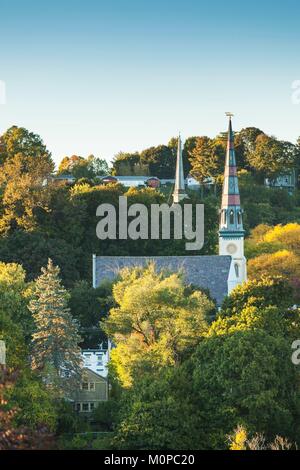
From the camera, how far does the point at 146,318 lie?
40188mm

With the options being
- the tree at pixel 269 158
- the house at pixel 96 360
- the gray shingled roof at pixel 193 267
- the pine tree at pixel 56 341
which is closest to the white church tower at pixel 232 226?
the gray shingled roof at pixel 193 267

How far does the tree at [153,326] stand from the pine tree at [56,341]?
1.61 metres

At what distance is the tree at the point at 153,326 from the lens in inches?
1529

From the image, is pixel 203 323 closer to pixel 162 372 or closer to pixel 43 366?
pixel 162 372

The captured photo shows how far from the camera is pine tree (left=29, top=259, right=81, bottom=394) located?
39.5 meters

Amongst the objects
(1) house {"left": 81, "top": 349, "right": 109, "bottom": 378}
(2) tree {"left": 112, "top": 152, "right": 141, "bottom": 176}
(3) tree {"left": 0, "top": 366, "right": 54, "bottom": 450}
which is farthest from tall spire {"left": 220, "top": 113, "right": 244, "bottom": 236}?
(2) tree {"left": 112, "top": 152, "right": 141, "bottom": 176}

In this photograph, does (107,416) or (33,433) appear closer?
(33,433)

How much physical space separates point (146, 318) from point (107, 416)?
4.18 m

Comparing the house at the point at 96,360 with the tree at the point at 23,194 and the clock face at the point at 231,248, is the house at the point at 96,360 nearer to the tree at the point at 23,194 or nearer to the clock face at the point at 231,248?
the clock face at the point at 231,248

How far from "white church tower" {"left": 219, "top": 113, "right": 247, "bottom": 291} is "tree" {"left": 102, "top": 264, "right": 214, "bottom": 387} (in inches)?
609

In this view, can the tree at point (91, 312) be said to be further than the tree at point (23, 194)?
No
